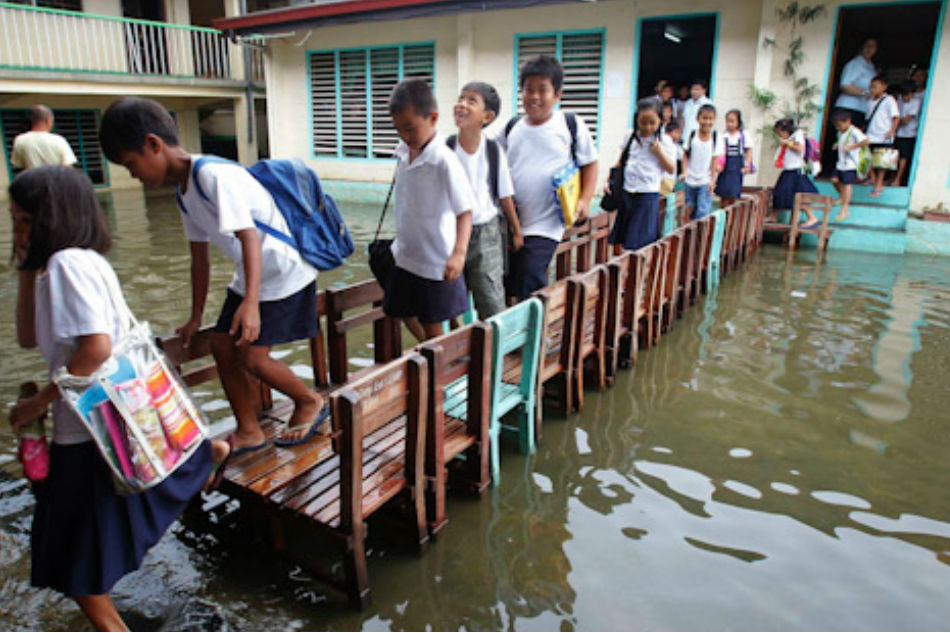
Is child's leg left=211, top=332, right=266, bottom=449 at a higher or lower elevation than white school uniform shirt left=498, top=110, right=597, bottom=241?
lower

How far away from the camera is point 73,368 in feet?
6.37

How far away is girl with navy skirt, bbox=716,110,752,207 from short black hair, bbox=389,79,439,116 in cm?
669

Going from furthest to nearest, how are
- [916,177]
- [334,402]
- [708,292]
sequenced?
[916,177], [708,292], [334,402]

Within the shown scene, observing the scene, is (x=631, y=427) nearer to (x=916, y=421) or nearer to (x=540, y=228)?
(x=540, y=228)

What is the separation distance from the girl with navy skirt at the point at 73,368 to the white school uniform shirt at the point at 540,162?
2735mm

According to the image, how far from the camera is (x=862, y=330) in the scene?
5941mm

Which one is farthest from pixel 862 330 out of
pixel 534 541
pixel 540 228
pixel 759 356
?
pixel 534 541

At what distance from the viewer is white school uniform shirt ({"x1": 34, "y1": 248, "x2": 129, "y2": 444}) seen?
1.89 meters

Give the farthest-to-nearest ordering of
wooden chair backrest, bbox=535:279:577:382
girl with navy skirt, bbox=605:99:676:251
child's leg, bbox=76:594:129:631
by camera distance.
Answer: girl with navy skirt, bbox=605:99:676:251, wooden chair backrest, bbox=535:279:577:382, child's leg, bbox=76:594:129:631

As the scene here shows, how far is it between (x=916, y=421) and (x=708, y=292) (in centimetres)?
311

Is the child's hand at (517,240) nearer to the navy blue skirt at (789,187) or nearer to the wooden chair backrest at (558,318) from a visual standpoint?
the wooden chair backrest at (558,318)

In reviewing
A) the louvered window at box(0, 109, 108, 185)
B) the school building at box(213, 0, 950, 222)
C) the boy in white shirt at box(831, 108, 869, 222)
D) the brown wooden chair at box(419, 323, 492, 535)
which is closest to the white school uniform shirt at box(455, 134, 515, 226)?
the brown wooden chair at box(419, 323, 492, 535)

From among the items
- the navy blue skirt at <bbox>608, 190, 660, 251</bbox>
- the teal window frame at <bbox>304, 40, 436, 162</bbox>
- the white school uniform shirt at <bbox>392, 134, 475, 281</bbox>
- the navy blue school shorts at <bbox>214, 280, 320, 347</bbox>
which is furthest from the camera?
the teal window frame at <bbox>304, 40, 436, 162</bbox>

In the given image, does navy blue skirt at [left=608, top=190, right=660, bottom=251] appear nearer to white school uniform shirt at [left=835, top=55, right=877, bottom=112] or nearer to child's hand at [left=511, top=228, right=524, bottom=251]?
child's hand at [left=511, top=228, right=524, bottom=251]
